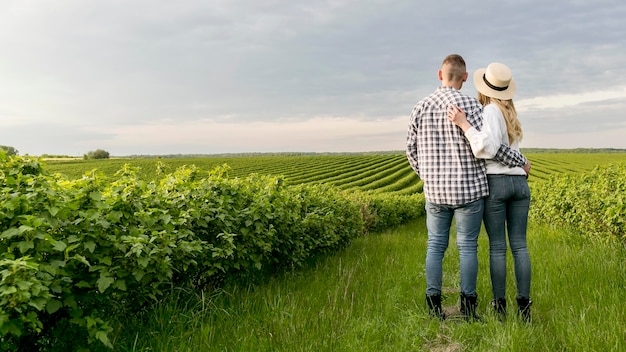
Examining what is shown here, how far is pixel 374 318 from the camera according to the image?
3.84m

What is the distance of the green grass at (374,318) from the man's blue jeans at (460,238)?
1.02ft

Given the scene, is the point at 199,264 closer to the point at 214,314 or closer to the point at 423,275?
the point at 214,314

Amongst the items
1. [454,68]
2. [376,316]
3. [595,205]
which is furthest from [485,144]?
[595,205]

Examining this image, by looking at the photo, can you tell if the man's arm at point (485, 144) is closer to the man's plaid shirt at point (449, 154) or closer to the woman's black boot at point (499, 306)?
the man's plaid shirt at point (449, 154)

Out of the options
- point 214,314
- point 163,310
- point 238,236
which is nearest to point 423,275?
point 238,236

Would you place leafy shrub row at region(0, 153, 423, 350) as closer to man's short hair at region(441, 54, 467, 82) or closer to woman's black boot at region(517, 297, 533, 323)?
man's short hair at region(441, 54, 467, 82)

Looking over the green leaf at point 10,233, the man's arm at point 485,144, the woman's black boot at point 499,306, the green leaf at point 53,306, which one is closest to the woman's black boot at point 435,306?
the woman's black boot at point 499,306

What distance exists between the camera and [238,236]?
4.43m

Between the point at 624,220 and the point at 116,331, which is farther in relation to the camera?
the point at 624,220

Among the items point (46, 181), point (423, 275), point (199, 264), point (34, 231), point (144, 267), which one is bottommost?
point (423, 275)

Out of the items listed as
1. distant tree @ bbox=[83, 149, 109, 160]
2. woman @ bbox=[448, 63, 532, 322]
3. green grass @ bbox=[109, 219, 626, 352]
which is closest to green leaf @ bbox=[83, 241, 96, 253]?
green grass @ bbox=[109, 219, 626, 352]

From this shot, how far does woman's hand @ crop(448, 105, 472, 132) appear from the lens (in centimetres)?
368

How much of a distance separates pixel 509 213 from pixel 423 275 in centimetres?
219

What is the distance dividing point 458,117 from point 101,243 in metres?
2.84
